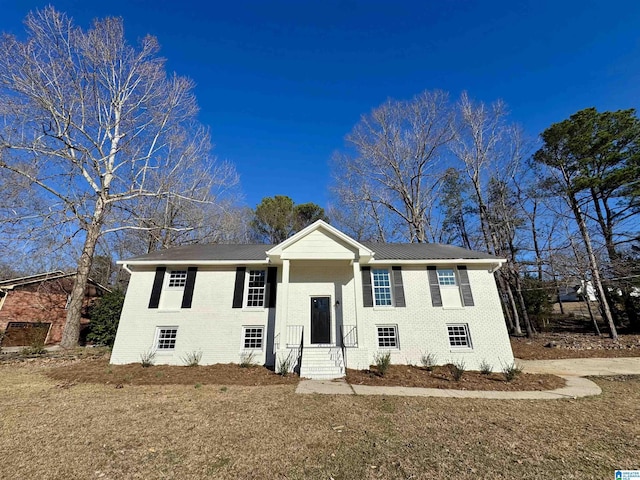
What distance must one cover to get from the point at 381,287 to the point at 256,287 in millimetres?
5540

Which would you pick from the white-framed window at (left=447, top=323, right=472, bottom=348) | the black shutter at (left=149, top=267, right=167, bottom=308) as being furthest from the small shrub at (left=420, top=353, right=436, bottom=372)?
the black shutter at (left=149, top=267, right=167, bottom=308)

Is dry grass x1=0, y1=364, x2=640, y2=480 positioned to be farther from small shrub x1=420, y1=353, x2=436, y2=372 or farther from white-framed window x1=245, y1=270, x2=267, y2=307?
white-framed window x1=245, y1=270, x2=267, y2=307

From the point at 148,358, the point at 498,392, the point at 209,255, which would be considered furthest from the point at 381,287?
the point at 148,358

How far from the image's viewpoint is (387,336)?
37.2 ft

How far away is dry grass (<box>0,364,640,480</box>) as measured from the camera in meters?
3.66

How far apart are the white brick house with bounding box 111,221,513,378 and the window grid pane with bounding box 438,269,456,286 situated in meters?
0.05

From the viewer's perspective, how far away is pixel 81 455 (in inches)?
153

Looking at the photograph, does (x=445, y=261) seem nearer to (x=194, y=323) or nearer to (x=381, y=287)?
(x=381, y=287)

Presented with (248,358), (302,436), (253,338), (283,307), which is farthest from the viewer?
(253,338)

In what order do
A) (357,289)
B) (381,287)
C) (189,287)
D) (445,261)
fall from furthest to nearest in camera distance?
(381,287) < (445,261) < (189,287) < (357,289)

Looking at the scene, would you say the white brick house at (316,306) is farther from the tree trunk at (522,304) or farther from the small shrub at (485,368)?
the tree trunk at (522,304)

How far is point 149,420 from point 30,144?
14.7 metres

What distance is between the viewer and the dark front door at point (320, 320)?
11.4m

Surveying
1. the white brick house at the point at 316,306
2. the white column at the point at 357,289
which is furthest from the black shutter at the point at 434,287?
the white column at the point at 357,289
